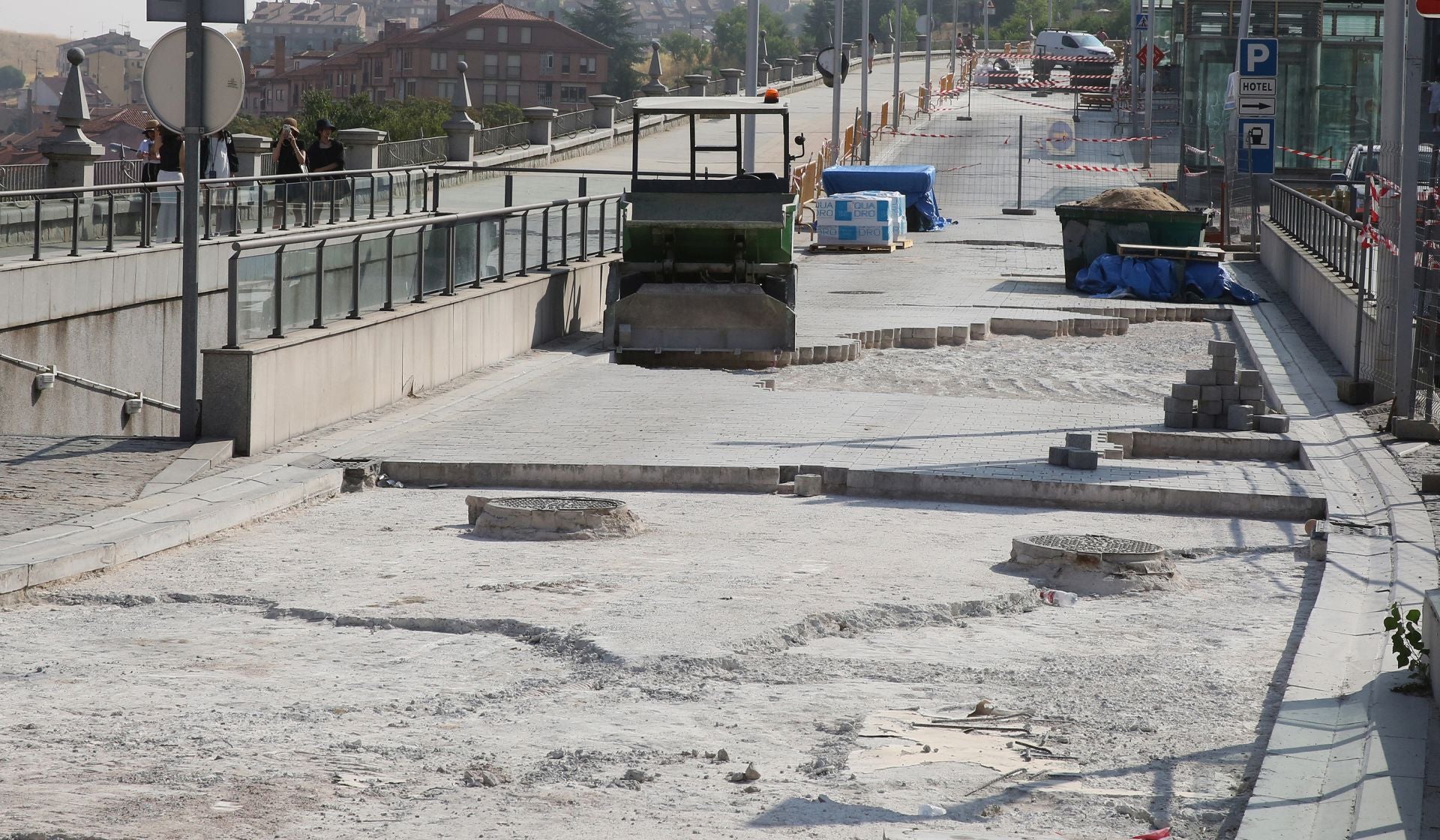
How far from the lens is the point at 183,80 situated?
37.3 feet

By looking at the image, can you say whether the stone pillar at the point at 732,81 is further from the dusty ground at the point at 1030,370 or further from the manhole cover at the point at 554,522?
the manhole cover at the point at 554,522

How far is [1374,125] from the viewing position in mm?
43000

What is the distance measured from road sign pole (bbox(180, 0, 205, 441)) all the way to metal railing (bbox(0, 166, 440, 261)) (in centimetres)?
812

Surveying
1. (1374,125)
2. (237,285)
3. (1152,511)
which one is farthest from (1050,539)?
(1374,125)

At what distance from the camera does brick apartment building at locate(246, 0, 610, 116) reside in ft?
511

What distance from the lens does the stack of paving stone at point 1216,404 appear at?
1284 cm

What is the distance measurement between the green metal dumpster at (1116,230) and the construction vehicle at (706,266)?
22.9 feet

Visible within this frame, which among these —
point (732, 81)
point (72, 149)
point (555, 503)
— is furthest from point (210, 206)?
point (732, 81)

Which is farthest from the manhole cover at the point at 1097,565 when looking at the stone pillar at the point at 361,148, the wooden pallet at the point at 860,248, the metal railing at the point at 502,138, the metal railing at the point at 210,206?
the metal railing at the point at 502,138

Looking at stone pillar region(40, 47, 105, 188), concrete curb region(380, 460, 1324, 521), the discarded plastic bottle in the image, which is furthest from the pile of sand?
the discarded plastic bottle

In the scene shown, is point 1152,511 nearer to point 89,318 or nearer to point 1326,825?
point 1326,825

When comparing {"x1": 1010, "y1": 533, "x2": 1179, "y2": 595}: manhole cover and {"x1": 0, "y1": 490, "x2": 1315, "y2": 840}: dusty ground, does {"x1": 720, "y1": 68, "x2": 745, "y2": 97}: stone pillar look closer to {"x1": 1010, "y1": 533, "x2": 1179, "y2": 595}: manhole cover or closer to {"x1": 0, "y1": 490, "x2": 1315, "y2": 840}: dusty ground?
{"x1": 0, "y1": 490, "x2": 1315, "y2": 840}: dusty ground

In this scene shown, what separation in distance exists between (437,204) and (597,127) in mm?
25957

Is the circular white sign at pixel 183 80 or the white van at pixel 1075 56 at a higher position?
the white van at pixel 1075 56
